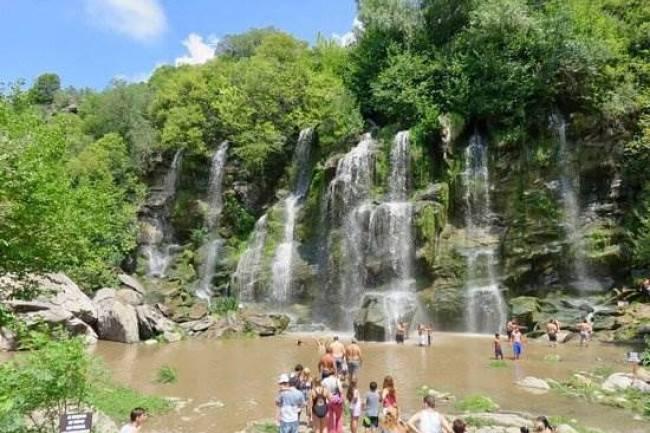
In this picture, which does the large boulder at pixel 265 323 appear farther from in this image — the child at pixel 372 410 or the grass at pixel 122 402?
the child at pixel 372 410

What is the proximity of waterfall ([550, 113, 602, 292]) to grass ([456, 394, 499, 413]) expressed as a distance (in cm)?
1810

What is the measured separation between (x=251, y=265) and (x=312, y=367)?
62.7 ft

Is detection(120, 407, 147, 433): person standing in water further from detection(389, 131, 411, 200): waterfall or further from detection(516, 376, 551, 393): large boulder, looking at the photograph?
detection(389, 131, 411, 200): waterfall

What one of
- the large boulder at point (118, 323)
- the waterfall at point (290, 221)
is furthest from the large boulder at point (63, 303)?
the waterfall at point (290, 221)

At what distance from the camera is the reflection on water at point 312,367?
15508 mm

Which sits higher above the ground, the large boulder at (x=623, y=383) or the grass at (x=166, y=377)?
the large boulder at (x=623, y=383)

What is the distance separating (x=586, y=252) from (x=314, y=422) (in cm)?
→ 2484

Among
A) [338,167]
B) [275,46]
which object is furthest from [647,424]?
[275,46]

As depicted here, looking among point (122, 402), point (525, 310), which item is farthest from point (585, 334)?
point (122, 402)

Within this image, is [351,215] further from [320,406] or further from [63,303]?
[320,406]

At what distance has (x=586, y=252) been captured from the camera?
105ft

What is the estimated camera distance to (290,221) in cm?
4225

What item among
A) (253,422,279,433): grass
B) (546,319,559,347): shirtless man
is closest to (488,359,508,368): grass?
(546,319,559,347): shirtless man

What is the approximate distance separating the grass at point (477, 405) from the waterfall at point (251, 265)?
24210 millimetres
